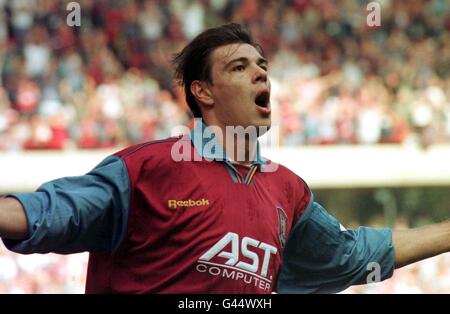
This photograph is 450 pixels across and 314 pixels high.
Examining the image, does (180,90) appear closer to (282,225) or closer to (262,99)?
(262,99)

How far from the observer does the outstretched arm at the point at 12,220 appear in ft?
10.6

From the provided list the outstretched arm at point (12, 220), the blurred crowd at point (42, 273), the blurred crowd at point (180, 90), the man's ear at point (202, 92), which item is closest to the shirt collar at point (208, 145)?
the man's ear at point (202, 92)

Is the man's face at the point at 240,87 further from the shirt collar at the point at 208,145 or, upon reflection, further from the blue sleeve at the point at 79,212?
the blue sleeve at the point at 79,212

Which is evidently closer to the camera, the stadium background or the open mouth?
the open mouth

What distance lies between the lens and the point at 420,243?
13.5ft

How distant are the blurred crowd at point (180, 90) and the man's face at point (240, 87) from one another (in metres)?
6.79

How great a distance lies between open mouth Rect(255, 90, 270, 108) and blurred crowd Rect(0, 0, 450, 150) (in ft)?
22.5

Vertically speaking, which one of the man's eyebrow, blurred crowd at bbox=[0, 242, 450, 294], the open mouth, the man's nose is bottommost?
blurred crowd at bbox=[0, 242, 450, 294]

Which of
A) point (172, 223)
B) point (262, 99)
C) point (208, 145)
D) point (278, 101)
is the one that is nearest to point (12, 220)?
point (172, 223)

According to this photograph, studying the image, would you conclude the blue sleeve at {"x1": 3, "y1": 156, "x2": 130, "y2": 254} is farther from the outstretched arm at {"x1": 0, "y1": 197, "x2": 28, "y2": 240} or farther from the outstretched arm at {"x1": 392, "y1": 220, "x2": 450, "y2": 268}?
the outstretched arm at {"x1": 392, "y1": 220, "x2": 450, "y2": 268}

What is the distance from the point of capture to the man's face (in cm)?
400

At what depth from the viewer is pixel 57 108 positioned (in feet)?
35.7

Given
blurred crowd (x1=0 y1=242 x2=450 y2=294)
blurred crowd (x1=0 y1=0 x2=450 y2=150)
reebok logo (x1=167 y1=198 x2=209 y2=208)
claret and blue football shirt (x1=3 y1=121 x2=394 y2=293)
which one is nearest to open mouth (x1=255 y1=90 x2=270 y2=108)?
claret and blue football shirt (x1=3 y1=121 x2=394 y2=293)

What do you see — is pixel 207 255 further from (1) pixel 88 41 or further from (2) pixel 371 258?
(1) pixel 88 41
